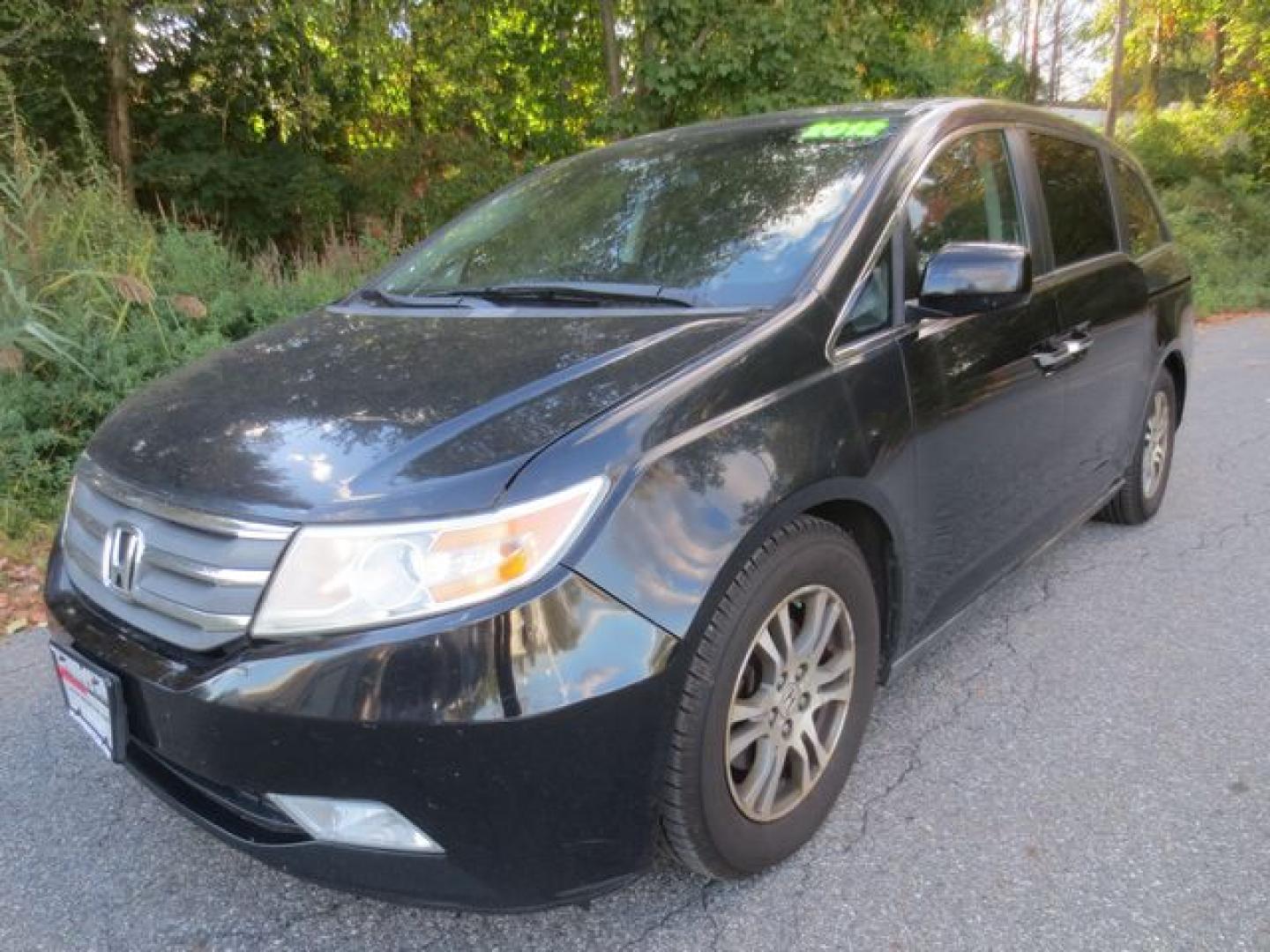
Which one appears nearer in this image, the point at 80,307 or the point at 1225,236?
the point at 80,307

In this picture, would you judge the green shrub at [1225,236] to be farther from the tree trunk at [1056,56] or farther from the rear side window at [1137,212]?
the tree trunk at [1056,56]

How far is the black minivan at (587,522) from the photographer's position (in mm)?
1617

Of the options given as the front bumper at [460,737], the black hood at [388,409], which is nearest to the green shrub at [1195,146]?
the black hood at [388,409]

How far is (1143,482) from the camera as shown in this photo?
4078 mm

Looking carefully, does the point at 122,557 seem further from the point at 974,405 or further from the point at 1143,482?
the point at 1143,482

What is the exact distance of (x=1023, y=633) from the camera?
10.6 ft

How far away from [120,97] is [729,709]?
1147cm

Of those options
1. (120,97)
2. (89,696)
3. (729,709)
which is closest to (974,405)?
(729,709)

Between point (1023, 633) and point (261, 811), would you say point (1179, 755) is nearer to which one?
point (1023, 633)

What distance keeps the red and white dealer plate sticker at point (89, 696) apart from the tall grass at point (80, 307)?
8.68 ft

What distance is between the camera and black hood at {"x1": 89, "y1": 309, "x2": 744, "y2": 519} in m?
1.70

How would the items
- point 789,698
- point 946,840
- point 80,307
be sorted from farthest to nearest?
point 80,307 → point 946,840 → point 789,698

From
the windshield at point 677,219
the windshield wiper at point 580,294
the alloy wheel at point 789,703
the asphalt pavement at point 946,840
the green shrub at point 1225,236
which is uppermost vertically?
the windshield at point 677,219

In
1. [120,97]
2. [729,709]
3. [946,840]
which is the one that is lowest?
[946,840]
